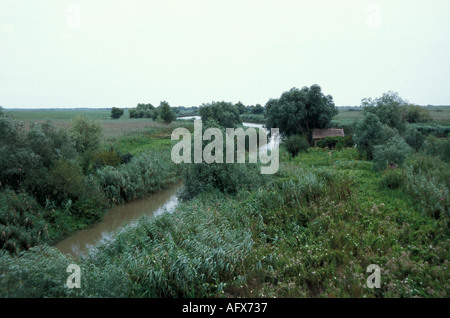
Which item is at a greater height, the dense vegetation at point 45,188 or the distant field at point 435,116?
the distant field at point 435,116

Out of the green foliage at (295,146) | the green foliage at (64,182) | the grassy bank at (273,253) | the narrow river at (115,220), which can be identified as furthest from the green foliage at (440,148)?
the green foliage at (64,182)

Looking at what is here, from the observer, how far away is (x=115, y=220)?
11.4 metres

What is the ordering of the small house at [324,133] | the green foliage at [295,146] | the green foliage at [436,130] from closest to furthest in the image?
the green foliage at [295,146]
the small house at [324,133]
the green foliage at [436,130]

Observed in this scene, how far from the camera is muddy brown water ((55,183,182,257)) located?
9.09 m

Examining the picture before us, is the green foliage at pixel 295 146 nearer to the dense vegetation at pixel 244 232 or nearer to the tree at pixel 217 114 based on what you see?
the dense vegetation at pixel 244 232

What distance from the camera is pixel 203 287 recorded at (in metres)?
4.98

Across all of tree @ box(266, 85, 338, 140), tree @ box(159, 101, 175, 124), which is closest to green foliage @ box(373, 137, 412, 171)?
tree @ box(266, 85, 338, 140)

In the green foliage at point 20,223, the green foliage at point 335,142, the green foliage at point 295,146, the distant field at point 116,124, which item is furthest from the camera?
the distant field at point 116,124

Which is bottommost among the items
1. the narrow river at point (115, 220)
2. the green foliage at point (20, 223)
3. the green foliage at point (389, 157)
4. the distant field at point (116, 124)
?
the narrow river at point (115, 220)

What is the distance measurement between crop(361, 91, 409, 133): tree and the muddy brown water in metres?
17.3

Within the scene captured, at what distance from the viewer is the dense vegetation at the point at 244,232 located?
15.8 ft

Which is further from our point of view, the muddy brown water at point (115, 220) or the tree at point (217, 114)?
the tree at point (217, 114)

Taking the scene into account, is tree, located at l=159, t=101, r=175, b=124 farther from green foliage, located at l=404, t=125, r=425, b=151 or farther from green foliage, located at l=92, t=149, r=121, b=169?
green foliage, located at l=404, t=125, r=425, b=151

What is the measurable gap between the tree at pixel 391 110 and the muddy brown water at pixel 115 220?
682 inches
